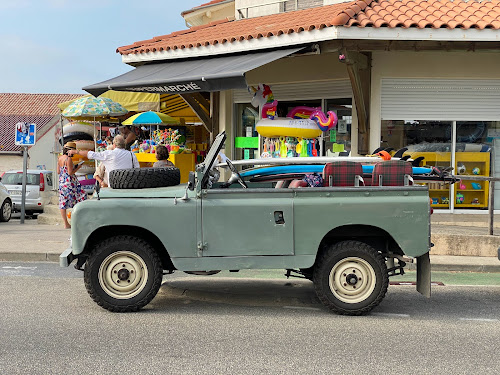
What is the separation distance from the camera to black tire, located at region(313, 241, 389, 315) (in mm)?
6652

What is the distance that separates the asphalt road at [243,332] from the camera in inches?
200

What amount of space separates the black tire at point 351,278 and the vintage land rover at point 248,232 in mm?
10

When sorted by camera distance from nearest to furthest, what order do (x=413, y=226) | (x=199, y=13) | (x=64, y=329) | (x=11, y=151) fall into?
(x=64, y=329)
(x=413, y=226)
(x=199, y=13)
(x=11, y=151)

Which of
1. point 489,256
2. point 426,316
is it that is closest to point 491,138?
point 489,256

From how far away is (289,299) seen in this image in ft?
24.7

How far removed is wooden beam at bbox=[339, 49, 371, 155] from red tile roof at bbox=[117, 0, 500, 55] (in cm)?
92

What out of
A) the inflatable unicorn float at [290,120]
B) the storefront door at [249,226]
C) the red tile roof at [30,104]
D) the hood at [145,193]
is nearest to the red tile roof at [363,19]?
the inflatable unicorn float at [290,120]

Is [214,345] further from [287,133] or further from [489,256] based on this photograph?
[287,133]

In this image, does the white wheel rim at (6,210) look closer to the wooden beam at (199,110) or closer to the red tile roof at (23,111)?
the wooden beam at (199,110)

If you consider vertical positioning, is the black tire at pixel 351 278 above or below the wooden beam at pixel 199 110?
below

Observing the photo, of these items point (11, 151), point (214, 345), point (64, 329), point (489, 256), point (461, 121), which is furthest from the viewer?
point (11, 151)

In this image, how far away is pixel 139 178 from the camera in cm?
684

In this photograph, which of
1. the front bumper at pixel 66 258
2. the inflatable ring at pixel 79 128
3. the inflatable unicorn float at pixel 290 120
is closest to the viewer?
the front bumper at pixel 66 258

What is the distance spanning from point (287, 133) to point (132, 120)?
441 cm
